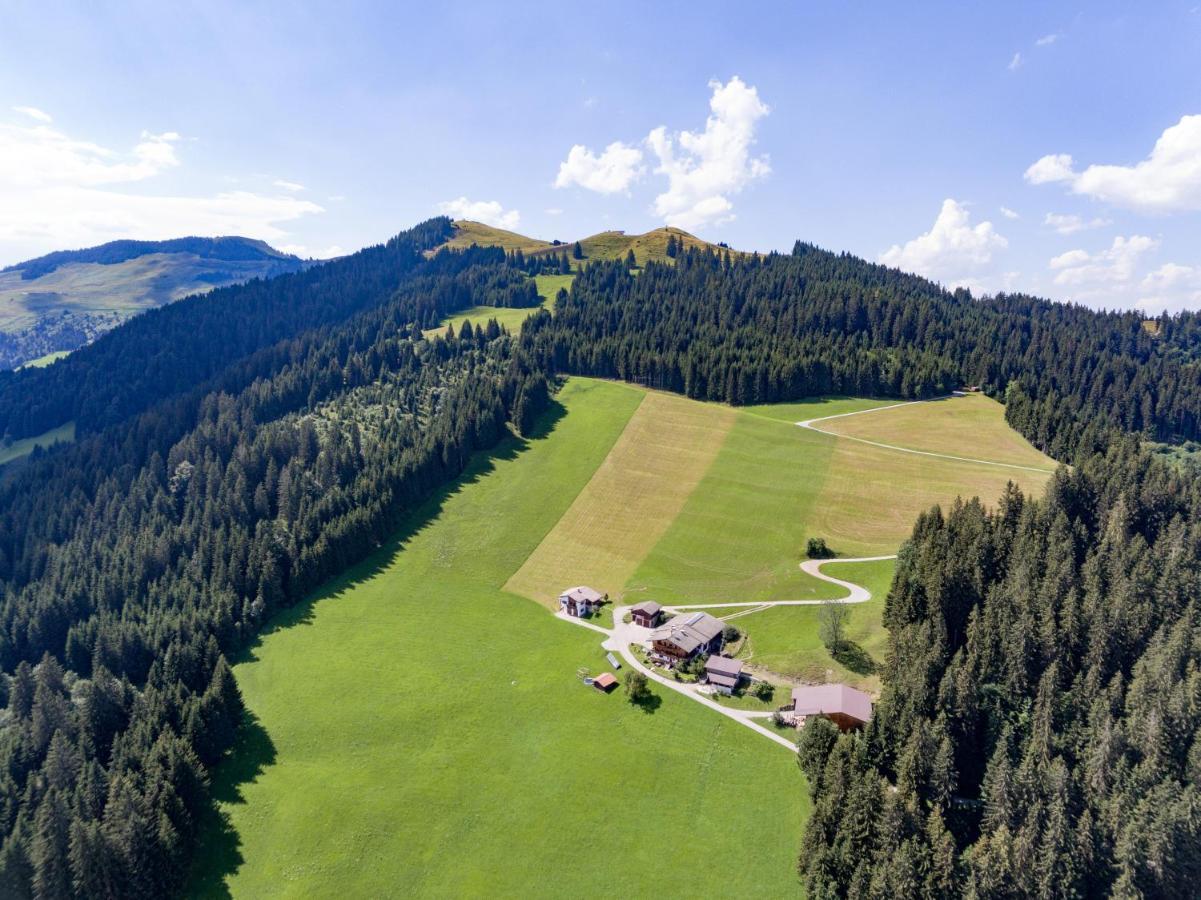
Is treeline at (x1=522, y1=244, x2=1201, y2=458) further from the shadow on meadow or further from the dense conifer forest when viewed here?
the shadow on meadow

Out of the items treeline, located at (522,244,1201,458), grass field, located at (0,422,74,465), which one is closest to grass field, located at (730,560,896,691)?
treeline, located at (522,244,1201,458)

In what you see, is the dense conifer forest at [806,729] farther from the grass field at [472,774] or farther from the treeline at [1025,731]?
the grass field at [472,774]

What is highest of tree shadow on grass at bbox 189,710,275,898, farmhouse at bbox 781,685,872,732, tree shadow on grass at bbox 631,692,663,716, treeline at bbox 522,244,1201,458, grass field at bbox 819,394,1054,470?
treeline at bbox 522,244,1201,458

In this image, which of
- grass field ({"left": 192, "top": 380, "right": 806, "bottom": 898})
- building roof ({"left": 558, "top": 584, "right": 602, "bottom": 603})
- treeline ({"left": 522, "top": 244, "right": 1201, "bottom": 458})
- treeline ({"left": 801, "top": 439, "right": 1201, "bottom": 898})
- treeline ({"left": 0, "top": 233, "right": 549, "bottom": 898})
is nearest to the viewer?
treeline ({"left": 801, "top": 439, "right": 1201, "bottom": 898})

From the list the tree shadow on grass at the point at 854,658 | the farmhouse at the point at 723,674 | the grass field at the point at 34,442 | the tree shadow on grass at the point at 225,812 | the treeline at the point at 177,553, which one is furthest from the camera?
the grass field at the point at 34,442

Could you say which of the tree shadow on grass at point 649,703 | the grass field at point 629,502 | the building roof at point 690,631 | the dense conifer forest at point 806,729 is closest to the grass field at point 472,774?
the tree shadow on grass at point 649,703

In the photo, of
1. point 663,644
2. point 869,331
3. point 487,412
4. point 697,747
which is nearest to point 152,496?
point 487,412
